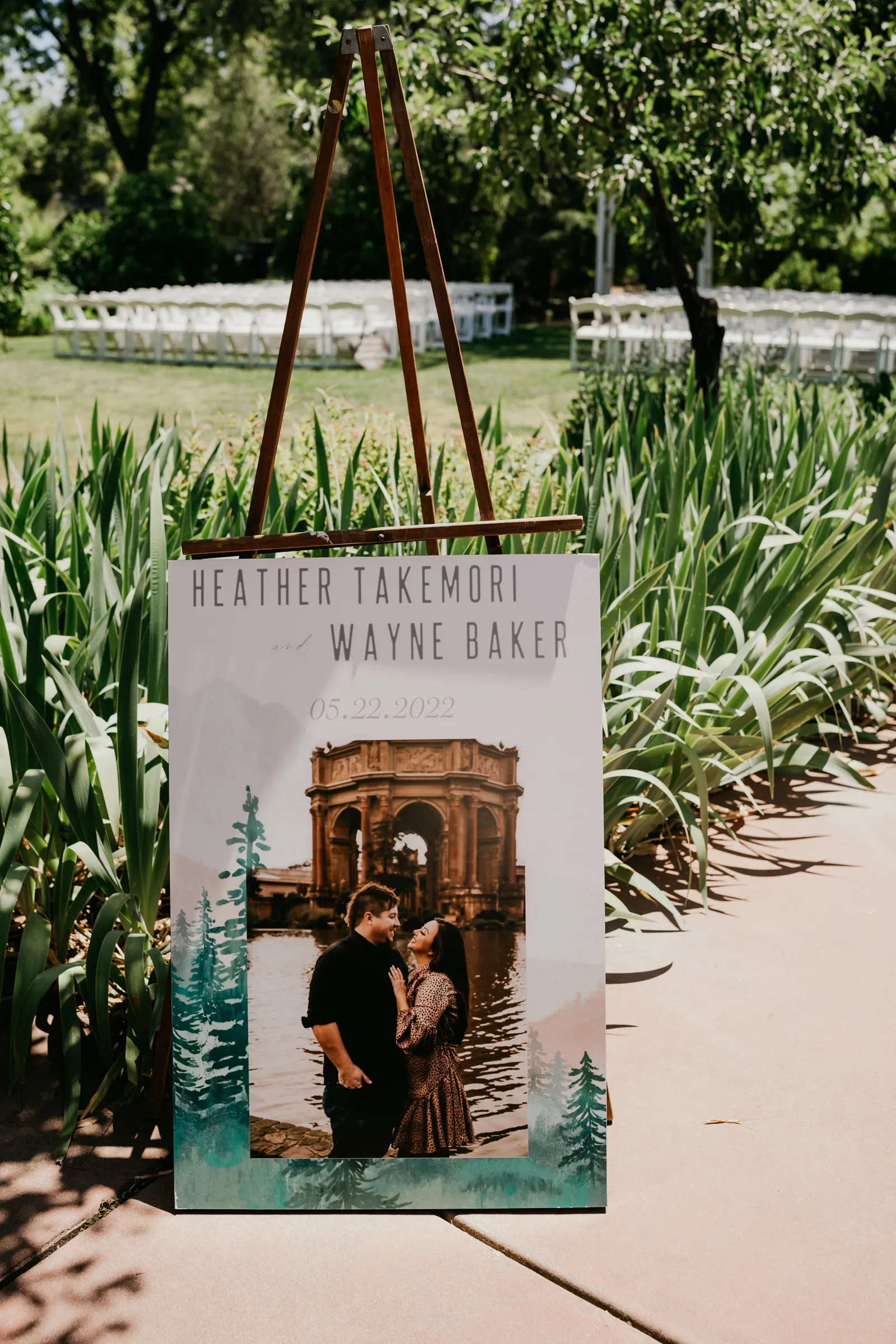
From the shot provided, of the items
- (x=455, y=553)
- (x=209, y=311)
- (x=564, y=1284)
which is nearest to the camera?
(x=564, y=1284)

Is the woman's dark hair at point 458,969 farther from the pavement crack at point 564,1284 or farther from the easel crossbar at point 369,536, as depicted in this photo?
the easel crossbar at point 369,536

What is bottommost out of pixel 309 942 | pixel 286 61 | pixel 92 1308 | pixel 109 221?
pixel 92 1308

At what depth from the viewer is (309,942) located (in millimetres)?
1979

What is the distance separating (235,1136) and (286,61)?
30.9 meters

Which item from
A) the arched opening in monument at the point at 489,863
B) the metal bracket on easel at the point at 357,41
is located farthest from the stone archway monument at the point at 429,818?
the metal bracket on easel at the point at 357,41

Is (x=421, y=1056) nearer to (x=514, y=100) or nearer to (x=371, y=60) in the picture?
(x=371, y=60)

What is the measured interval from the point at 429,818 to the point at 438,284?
2.99 ft

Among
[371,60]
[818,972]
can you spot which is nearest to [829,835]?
[818,972]

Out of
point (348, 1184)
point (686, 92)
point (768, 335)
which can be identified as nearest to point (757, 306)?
point (768, 335)

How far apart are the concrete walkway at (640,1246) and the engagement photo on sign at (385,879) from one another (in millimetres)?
79

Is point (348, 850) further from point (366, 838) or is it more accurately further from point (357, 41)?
point (357, 41)

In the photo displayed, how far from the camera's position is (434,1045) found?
196 centimetres

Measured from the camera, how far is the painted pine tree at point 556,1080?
6.40 feet

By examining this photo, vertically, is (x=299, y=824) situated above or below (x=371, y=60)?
below
